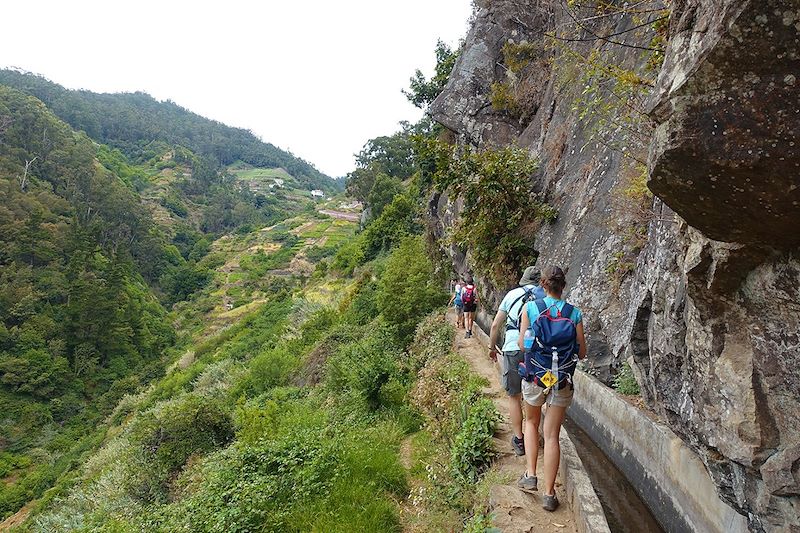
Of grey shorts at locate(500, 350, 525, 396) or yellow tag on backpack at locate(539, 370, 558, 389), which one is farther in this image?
grey shorts at locate(500, 350, 525, 396)

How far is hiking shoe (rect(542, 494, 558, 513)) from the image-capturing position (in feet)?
13.0

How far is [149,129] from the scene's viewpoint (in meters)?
135

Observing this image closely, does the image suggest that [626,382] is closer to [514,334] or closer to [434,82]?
[514,334]

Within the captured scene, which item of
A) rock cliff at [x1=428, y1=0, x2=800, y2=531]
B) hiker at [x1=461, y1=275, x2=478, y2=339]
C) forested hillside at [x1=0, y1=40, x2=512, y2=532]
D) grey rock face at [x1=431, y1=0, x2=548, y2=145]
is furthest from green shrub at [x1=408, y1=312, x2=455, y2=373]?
rock cliff at [x1=428, y1=0, x2=800, y2=531]

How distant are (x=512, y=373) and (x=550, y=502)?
1.12 metres

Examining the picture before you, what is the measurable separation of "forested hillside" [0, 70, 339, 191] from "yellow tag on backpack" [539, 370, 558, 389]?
129 m

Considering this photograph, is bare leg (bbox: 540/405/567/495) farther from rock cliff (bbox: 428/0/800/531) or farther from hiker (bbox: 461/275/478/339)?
hiker (bbox: 461/275/478/339)

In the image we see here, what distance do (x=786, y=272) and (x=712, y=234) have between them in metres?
0.42

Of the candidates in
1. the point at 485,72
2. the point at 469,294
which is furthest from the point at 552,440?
the point at 485,72

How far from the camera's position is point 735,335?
313 centimetres

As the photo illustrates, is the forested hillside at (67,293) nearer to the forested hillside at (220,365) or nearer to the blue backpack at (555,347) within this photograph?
the forested hillside at (220,365)

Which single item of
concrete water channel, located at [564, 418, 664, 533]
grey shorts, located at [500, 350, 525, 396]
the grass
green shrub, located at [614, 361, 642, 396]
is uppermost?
the grass

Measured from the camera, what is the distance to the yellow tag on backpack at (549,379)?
372 centimetres

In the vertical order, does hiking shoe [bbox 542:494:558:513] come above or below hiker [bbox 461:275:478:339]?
below
